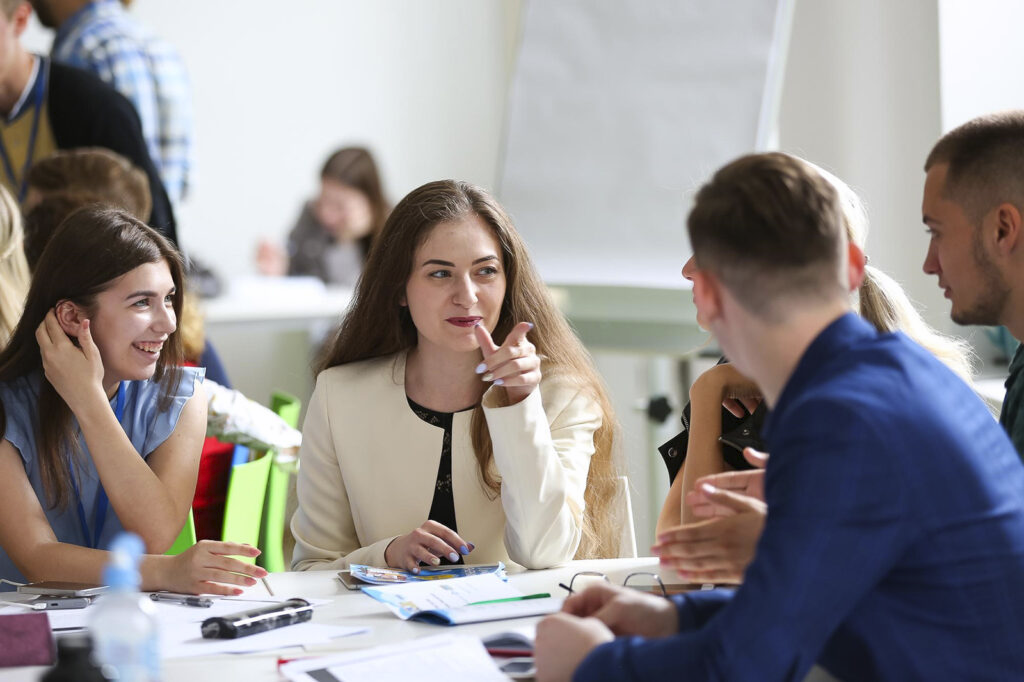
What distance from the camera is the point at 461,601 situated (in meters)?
1.66

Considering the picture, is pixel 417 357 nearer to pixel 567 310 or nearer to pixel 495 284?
pixel 495 284

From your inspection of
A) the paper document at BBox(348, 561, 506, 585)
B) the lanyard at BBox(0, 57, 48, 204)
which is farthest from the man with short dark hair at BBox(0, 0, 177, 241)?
the paper document at BBox(348, 561, 506, 585)

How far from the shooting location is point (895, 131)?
347 centimetres

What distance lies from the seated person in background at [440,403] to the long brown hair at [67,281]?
441 millimetres

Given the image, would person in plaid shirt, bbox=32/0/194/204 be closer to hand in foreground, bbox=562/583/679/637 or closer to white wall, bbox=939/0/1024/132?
white wall, bbox=939/0/1024/132

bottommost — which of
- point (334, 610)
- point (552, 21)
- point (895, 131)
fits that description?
point (334, 610)

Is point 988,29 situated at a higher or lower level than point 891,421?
higher

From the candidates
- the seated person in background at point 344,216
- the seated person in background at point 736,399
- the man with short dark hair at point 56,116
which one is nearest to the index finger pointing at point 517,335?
the seated person in background at point 736,399

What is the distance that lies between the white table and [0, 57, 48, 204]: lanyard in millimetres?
2083

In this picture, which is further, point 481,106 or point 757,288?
point 481,106

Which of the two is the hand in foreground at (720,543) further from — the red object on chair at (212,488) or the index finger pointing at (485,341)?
the red object on chair at (212,488)

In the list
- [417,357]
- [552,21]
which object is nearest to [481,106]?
[552,21]

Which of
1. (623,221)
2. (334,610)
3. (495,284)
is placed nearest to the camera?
(334,610)

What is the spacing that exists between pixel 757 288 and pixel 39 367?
4.97 feet
